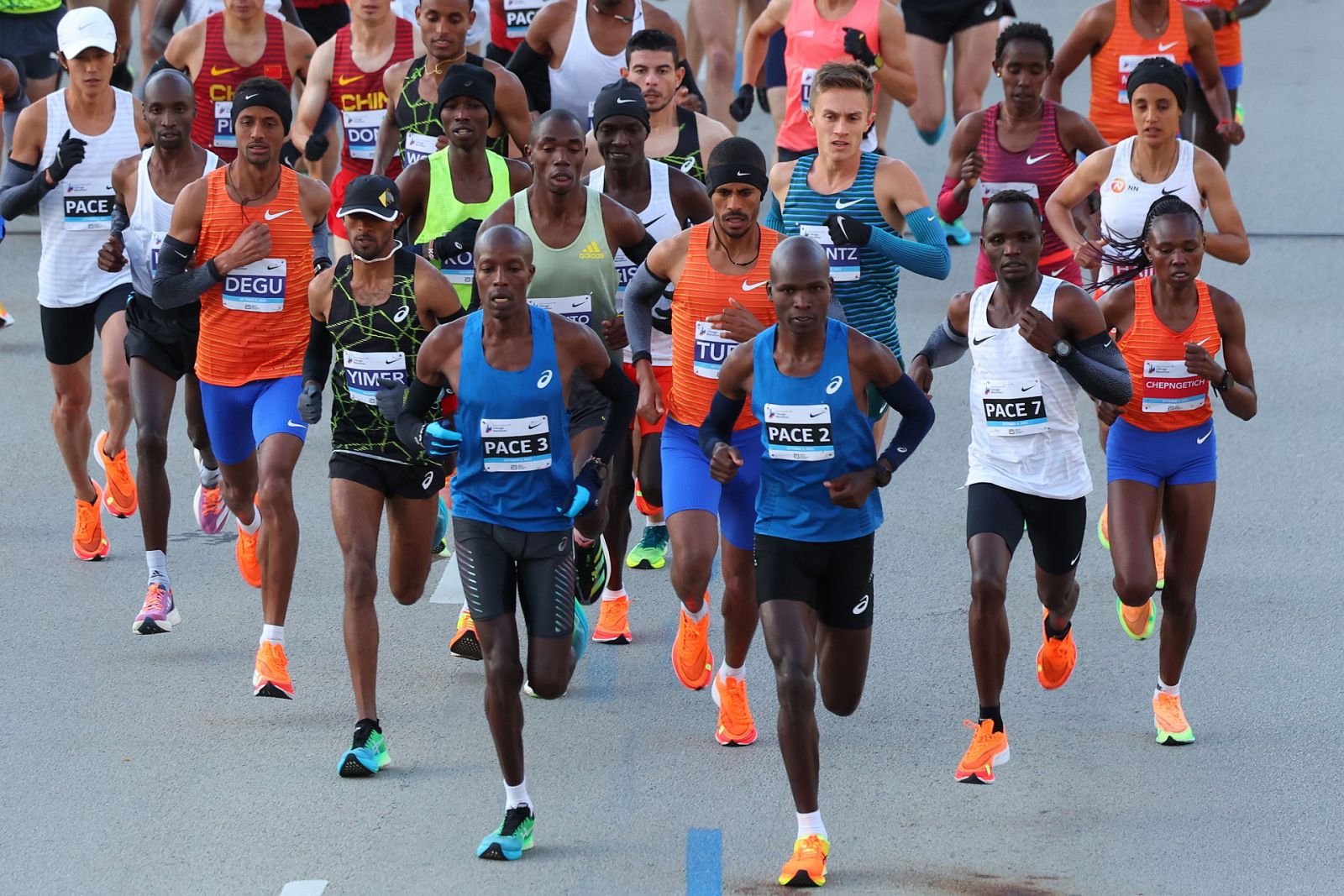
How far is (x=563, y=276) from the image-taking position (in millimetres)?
8180

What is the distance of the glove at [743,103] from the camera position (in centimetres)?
1172

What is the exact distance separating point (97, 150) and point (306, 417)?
2.62 meters

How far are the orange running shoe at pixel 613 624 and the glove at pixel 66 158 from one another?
10.4 feet

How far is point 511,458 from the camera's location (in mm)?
6898

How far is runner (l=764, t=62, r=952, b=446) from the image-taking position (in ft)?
26.9

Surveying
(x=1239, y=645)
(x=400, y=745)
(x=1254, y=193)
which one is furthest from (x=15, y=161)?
(x=1254, y=193)

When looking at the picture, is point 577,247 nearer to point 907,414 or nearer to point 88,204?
point 907,414

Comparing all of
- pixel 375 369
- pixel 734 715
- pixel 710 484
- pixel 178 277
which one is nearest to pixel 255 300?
pixel 178 277

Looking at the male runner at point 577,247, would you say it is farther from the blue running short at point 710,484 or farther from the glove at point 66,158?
the glove at point 66,158

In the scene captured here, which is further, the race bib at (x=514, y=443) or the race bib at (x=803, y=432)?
the race bib at (x=514, y=443)

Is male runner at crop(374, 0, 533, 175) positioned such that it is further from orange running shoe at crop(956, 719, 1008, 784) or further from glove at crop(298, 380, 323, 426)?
orange running shoe at crop(956, 719, 1008, 784)

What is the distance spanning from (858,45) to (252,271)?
4.32 metres

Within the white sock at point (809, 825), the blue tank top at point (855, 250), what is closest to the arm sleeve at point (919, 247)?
the blue tank top at point (855, 250)

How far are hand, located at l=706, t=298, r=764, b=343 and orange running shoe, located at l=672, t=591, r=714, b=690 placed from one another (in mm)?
1058
